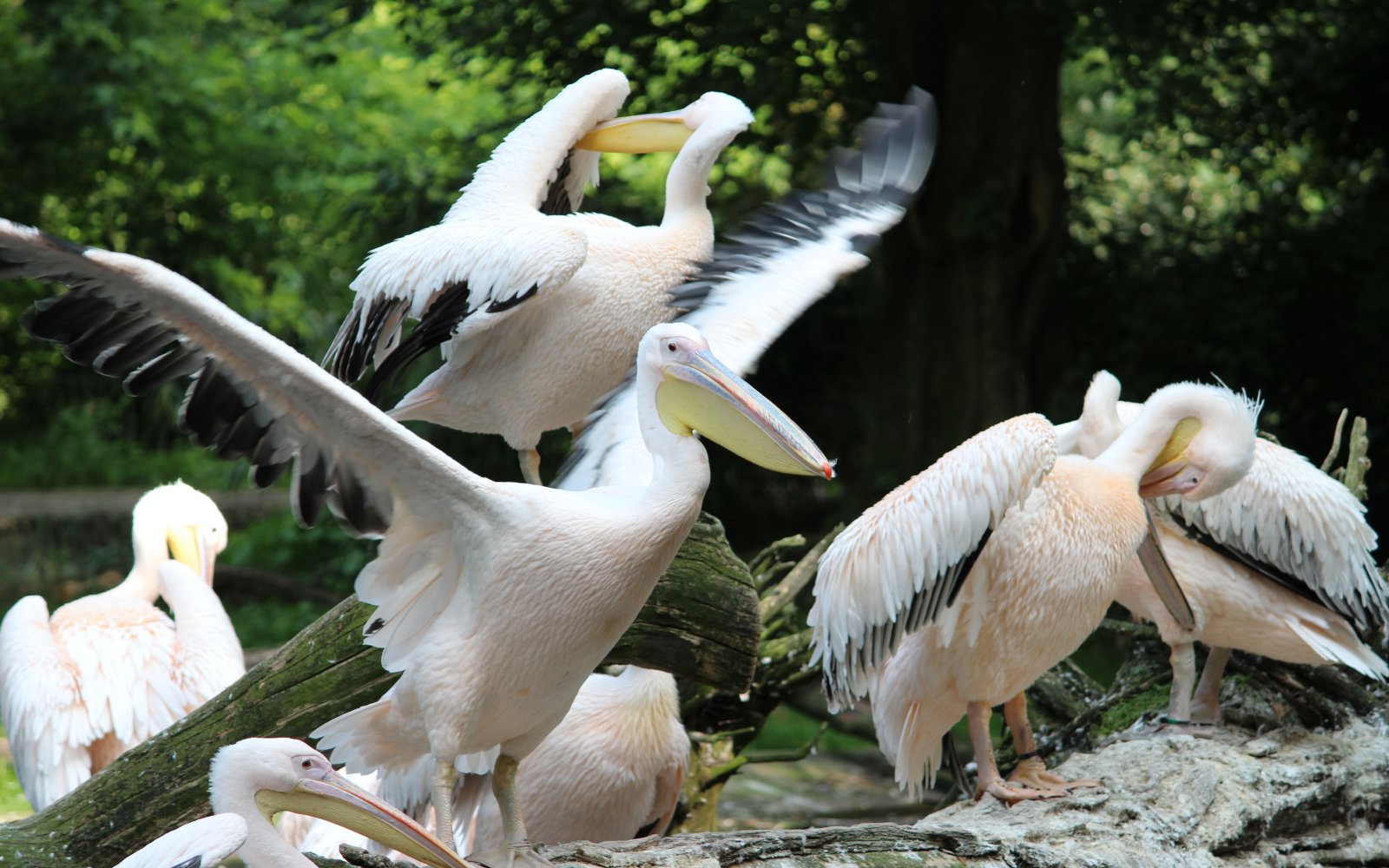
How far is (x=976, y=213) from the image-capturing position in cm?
736

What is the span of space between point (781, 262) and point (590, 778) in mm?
1377

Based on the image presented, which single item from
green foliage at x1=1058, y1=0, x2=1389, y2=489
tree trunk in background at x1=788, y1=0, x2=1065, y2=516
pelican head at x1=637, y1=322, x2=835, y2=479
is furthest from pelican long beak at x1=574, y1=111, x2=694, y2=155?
green foliage at x1=1058, y1=0, x2=1389, y2=489

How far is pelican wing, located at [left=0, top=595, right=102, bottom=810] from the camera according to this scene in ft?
12.7

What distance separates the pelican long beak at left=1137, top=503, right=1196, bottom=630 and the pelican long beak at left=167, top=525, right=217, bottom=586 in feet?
9.96

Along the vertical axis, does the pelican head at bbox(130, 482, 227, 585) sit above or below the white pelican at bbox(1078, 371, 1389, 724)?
below

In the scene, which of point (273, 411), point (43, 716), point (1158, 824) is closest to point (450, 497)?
point (273, 411)

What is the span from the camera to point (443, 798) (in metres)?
2.50

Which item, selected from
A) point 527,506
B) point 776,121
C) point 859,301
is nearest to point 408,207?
point 776,121

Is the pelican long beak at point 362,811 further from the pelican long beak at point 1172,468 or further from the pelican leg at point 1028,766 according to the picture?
the pelican long beak at point 1172,468

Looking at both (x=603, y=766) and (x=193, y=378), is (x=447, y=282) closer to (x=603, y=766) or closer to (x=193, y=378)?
(x=193, y=378)

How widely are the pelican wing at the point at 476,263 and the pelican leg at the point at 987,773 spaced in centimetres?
138

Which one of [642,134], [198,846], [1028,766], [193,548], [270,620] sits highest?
[642,134]

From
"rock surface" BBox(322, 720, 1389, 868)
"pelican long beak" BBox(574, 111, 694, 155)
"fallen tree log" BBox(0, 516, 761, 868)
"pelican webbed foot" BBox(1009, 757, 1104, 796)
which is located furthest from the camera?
"pelican long beak" BBox(574, 111, 694, 155)

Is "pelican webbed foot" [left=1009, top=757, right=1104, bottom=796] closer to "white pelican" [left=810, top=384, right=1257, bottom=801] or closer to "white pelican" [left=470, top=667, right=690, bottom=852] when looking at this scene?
"white pelican" [left=810, top=384, right=1257, bottom=801]
